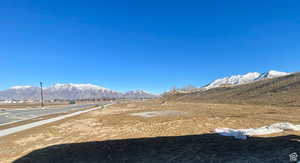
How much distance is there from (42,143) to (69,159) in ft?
11.9

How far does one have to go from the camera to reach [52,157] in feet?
21.5

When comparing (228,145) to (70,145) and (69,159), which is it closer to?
(69,159)

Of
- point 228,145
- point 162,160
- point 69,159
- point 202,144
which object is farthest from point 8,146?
point 228,145

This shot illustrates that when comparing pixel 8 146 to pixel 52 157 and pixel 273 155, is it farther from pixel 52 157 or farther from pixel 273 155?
pixel 273 155

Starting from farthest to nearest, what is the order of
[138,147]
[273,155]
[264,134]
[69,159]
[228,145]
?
[264,134]
[138,147]
[228,145]
[69,159]
[273,155]

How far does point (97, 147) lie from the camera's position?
7.50 m

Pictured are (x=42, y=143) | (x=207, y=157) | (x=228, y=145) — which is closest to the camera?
(x=207, y=157)

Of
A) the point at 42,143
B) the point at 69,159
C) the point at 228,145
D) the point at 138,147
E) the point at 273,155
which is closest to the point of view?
the point at 273,155

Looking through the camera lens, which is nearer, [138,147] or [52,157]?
[52,157]

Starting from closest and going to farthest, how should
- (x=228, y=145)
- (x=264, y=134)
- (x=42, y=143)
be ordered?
1. (x=228, y=145)
2. (x=264, y=134)
3. (x=42, y=143)

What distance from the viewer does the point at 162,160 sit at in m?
5.63

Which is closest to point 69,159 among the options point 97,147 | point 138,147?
point 97,147

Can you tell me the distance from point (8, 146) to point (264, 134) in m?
13.2

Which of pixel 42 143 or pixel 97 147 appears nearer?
pixel 97 147
